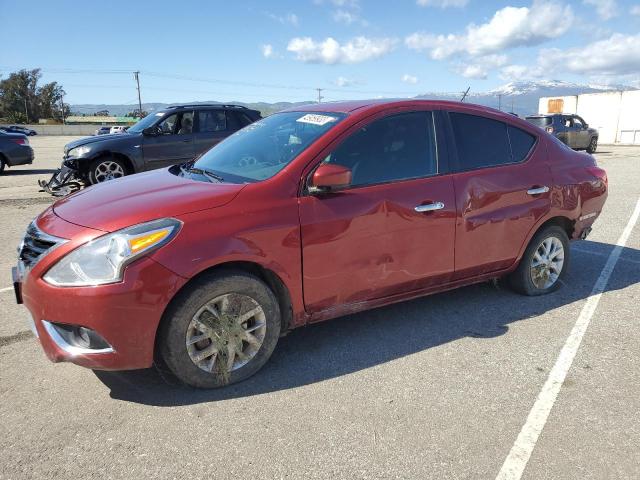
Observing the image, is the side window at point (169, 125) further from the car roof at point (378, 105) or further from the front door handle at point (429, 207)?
the front door handle at point (429, 207)

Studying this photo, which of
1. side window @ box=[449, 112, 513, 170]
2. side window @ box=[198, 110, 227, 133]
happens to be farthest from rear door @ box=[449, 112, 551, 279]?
side window @ box=[198, 110, 227, 133]

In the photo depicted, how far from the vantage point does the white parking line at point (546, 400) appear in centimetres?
240

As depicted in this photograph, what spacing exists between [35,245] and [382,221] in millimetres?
2090

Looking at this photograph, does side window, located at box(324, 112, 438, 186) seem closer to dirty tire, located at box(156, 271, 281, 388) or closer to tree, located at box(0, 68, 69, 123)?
dirty tire, located at box(156, 271, 281, 388)

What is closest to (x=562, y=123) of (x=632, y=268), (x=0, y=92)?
(x=632, y=268)

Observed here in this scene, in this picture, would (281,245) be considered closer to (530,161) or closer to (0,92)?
(530,161)

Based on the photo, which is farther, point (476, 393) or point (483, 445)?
point (476, 393)

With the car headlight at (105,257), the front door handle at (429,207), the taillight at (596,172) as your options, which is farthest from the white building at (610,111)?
the car headlight at (105,257)

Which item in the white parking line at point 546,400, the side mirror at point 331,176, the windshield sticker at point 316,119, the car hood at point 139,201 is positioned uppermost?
the windshield sticker at point 316,119

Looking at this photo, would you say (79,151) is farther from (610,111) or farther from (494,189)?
(610,111)

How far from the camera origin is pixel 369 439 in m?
2.57

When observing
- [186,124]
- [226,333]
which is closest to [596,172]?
[226,333]

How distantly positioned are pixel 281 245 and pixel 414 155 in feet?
4.23

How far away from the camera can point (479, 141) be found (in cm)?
405
